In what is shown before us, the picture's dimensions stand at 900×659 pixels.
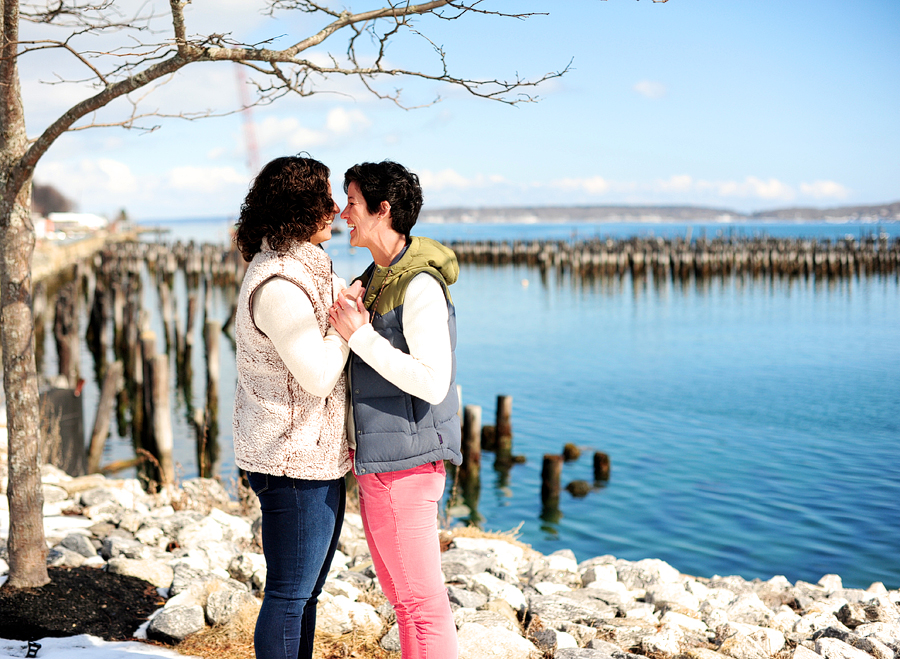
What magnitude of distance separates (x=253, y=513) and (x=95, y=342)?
20.6 m

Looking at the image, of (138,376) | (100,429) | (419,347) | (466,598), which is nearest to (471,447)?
(100,429)

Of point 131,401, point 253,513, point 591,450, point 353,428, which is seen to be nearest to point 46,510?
point 253,513

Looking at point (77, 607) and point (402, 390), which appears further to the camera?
point (77, 607)

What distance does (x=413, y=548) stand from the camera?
2482 mm

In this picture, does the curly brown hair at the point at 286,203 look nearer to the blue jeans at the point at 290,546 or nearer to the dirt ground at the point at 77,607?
the blue jeans at the point at 290,546

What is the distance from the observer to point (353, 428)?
2535 mm

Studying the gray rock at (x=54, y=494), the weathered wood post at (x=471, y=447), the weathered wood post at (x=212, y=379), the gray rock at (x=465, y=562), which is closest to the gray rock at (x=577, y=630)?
the gray rock at (x=465, y=562)

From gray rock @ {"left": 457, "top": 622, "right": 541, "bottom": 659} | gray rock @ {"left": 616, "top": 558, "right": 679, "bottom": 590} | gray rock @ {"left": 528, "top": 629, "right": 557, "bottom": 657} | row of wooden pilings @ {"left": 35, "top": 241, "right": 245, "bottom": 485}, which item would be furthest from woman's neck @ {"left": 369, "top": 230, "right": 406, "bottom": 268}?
row of wooden pilings @ {"left": 35, "top": 241, "right": 245, "bottom": 485}

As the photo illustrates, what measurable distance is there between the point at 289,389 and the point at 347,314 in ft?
1.01

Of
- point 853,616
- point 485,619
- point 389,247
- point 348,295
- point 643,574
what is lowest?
point 643,574

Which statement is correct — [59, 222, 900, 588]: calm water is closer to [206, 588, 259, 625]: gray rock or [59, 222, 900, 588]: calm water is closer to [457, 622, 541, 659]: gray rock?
[457, 622, 541, 659]: gray rock

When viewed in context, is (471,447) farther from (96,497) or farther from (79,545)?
(79,545)

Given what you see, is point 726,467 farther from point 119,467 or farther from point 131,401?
point 131,401

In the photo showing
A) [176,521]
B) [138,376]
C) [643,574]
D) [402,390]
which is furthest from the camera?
[138,376]
